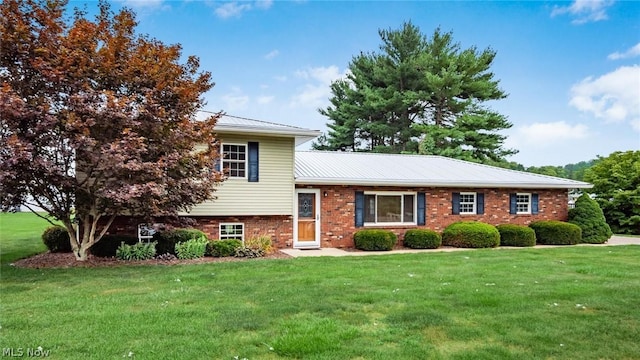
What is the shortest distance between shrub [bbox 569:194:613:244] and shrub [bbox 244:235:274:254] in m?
12.7

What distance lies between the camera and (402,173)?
1659 cm

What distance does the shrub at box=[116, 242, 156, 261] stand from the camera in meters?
11.0

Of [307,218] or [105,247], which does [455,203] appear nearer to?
[307,218]

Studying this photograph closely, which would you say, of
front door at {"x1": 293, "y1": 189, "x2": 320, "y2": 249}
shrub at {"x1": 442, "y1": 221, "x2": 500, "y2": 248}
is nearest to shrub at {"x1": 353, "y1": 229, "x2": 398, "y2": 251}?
front door at {"x1": 293, "y1": 189, "x2": 320, "y2": 249}

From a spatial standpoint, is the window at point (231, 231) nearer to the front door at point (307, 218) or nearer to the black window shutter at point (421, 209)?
the front door at point (307, 218)

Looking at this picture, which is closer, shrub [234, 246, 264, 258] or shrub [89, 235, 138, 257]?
shrub [89, 235, 138, 257]

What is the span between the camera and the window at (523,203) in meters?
17.6

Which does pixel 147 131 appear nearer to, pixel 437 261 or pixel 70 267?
pixel 70 267

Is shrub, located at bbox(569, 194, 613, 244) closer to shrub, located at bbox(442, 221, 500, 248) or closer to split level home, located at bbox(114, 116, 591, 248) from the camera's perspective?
split level home, located at bbox(114, 116, 591, 248)

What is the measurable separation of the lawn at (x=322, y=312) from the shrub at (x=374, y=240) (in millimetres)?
4153

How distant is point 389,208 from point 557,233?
6597 mm

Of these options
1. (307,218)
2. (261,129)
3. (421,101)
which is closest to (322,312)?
(261,129)

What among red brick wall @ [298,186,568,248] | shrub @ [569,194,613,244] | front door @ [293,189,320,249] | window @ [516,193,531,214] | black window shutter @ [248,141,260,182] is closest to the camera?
black window shutter @ [248,141,260,182]

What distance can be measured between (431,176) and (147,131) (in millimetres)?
10735
